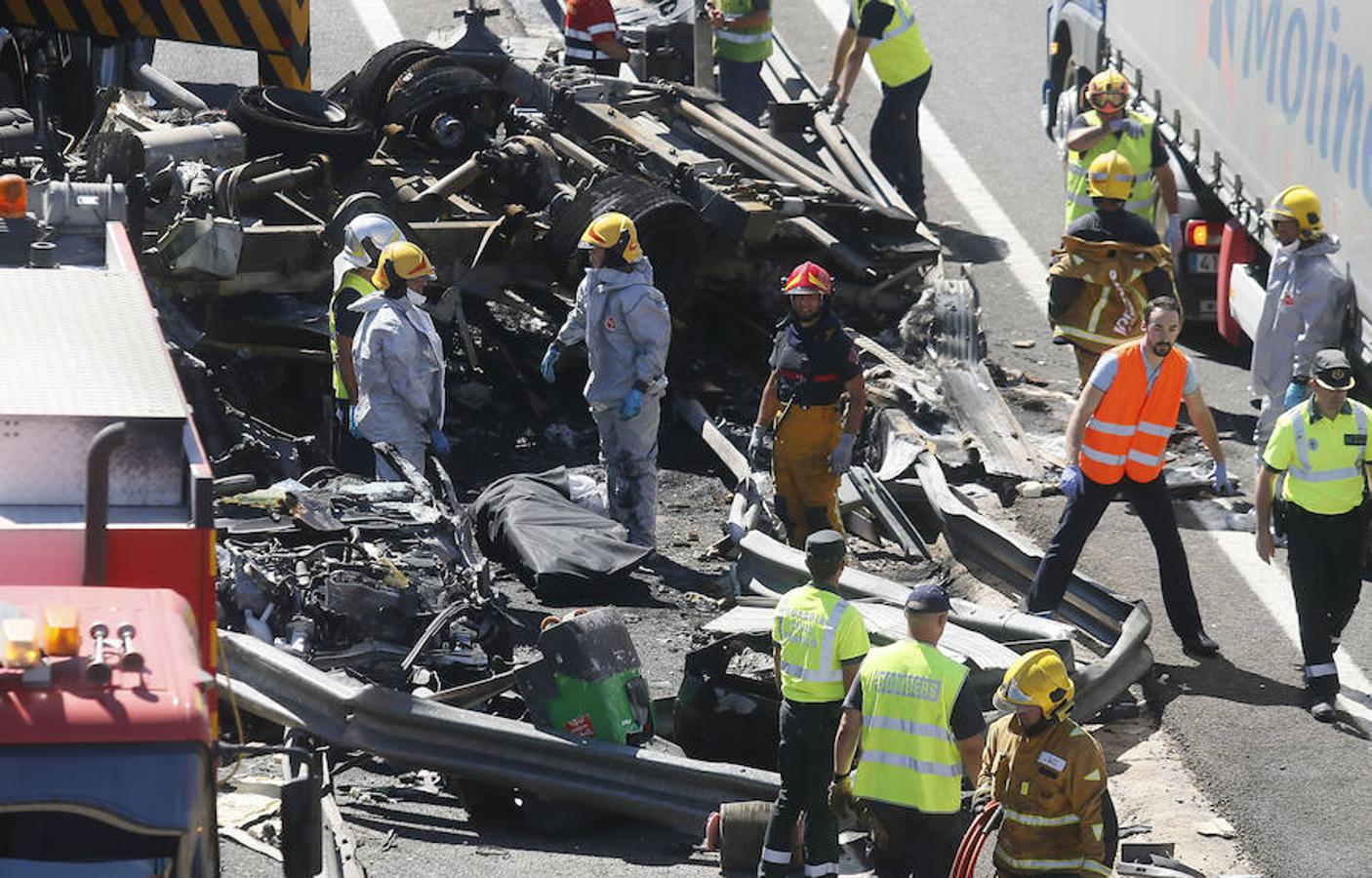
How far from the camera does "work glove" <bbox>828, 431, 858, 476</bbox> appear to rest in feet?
39.5

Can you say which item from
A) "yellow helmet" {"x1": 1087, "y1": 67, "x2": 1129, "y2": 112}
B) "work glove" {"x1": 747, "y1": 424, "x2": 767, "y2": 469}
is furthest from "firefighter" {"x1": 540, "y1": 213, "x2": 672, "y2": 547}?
"yellow helmet" {"x1": 1087, "y1": 67, "x2": 1129, "y2": 112}

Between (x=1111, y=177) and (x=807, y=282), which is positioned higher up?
(x=1111, y=177)

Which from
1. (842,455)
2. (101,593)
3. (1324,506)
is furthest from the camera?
(842,455)

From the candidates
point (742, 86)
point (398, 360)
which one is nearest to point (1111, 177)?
point (398, 360)

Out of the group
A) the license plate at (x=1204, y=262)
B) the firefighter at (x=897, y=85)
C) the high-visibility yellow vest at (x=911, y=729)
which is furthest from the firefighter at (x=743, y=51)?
the high-visibility yellow vest at (x=911, y=729)

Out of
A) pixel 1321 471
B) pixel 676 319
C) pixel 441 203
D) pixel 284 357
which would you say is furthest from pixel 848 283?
pixel 1321 471

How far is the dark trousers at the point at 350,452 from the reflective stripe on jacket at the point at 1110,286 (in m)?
4.14

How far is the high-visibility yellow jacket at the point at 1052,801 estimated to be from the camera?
7.77 meters

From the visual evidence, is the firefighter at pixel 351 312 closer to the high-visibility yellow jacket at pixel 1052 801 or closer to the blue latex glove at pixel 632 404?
the blue latex glove at pixel 632 404

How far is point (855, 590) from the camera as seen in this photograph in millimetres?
11227

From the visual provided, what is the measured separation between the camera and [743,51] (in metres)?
18.6

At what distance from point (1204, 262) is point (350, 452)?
620 cm

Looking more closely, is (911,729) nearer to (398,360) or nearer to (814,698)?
(814,698)

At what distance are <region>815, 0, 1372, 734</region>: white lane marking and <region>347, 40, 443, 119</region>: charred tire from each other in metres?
4.78
